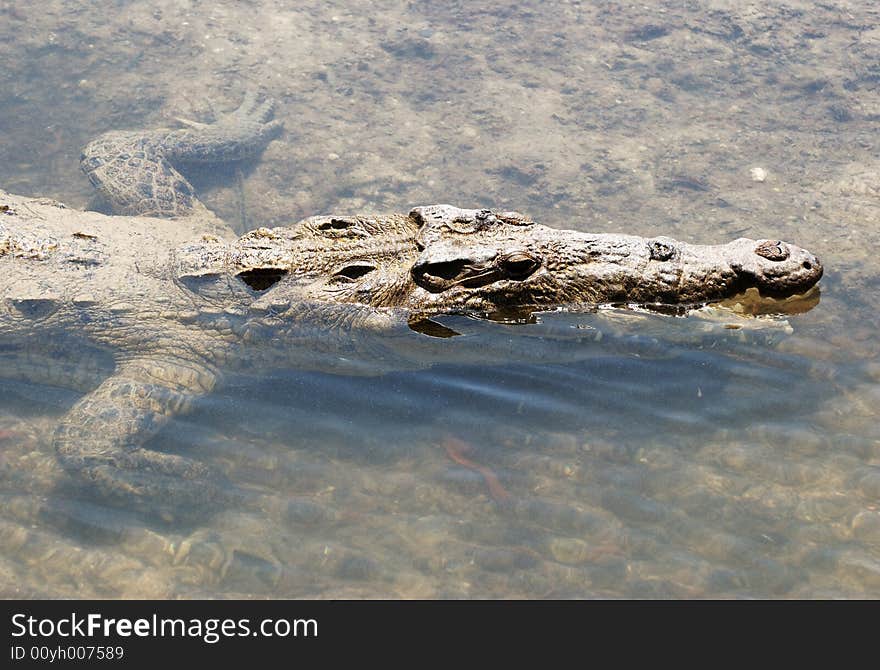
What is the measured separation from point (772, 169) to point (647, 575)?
14.4 ft

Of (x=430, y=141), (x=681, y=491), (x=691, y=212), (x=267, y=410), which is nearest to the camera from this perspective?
(x=681, y=491)

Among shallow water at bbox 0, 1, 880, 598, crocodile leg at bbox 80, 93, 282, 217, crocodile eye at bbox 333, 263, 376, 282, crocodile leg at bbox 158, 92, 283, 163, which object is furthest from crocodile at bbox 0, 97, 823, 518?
crocodile leg at bbox 158, 92, 283, 163

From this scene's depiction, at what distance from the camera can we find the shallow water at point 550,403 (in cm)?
390

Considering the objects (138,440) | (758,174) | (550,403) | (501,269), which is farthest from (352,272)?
(758,174)

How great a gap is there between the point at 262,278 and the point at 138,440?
3.94 feet

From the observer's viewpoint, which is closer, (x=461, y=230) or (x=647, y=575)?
(x=647, y=575)

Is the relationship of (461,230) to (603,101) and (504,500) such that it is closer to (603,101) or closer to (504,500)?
(504,500)

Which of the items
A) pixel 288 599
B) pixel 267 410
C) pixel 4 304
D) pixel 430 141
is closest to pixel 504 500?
pixel 288 599

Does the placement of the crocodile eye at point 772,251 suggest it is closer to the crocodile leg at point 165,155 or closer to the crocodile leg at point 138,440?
the crocodile leg at point 138,440

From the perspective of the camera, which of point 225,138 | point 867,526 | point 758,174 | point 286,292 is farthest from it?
point 225,138

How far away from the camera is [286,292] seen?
→ 4.81 m

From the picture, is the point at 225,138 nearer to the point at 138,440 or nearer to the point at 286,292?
the point at 286,292

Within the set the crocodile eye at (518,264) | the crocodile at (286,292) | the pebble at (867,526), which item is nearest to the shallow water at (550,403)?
the pebble at (867,526)

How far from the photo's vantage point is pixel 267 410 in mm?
4746
